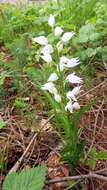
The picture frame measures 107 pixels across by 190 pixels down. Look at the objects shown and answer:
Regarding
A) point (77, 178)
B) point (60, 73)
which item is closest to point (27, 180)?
point (77, 178)

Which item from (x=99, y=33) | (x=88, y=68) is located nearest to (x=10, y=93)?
(x=88, y=68)

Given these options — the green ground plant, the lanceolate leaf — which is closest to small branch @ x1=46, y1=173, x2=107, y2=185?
the green ground plant

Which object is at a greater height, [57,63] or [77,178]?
[57,63]

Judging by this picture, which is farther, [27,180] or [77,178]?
[77,178]

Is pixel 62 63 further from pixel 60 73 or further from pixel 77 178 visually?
pixel 77 178

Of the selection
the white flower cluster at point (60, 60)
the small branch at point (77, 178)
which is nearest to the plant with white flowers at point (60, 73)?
the white flower cluster at point (60, 60)

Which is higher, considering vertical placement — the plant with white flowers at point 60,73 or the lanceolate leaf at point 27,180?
the plant with white flowers at point 60,73

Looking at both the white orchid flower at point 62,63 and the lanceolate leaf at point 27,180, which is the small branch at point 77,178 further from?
the white orchid flower at point 62,63

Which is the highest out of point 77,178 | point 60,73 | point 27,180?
point 60,73

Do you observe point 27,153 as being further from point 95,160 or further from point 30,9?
point 30,9
